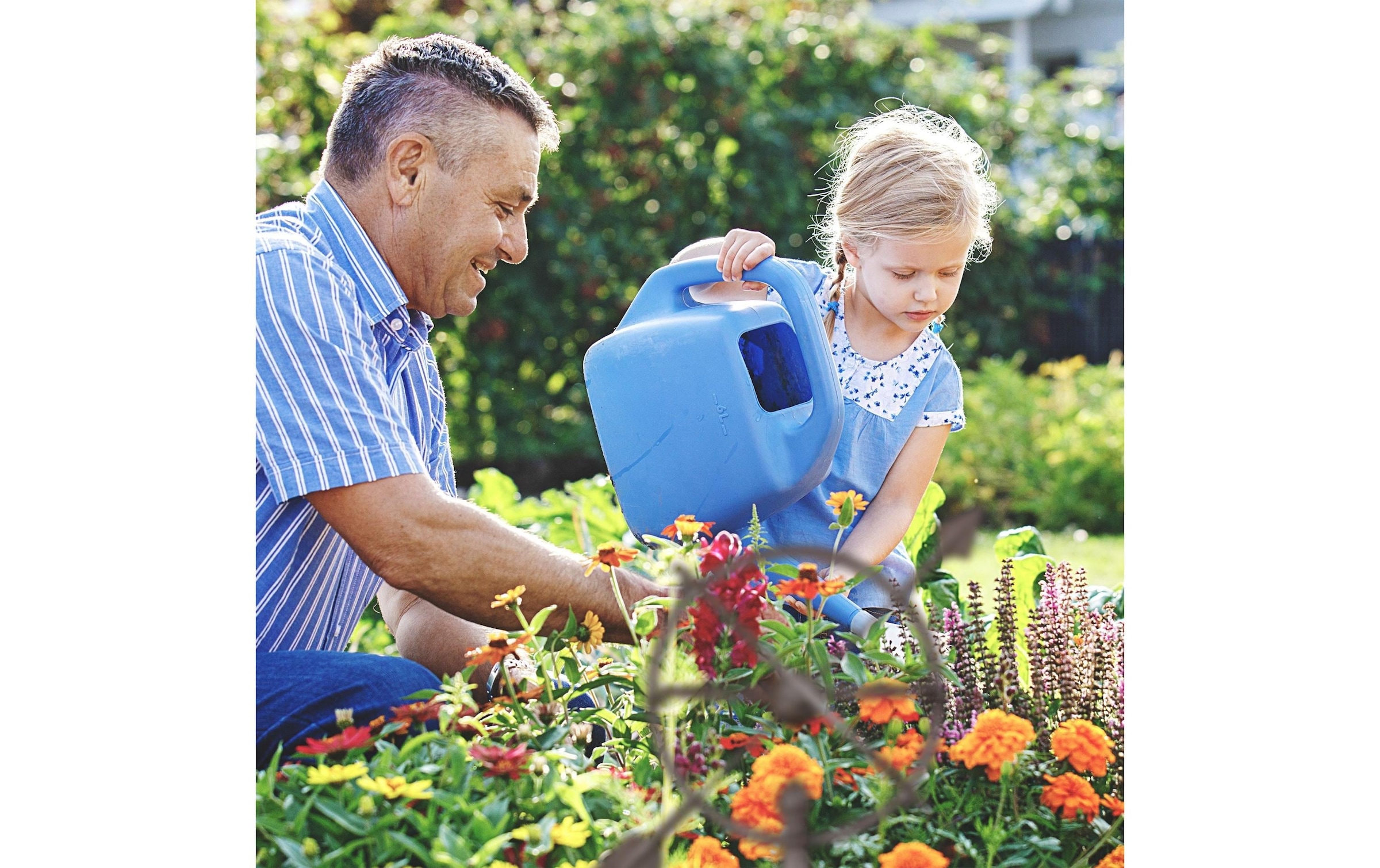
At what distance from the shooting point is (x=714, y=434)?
145 centimetres

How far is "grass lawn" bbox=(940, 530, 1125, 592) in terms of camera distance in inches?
160

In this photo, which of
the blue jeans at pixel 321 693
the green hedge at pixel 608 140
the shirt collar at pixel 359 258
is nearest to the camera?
the blue jeans at pixel 321 693

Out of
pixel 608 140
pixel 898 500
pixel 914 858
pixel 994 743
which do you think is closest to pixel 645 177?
pixel 608 140

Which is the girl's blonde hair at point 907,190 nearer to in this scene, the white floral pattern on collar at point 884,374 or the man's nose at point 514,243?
the white floral pattern on collar at point 884,374

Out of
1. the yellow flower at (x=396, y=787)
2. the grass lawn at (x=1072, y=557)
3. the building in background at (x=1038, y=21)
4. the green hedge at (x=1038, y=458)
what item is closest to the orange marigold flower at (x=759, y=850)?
the yellow flower at (x=396, y=787)

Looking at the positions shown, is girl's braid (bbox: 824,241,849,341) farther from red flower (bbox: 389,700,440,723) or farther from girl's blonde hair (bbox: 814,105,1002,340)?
red flower (bbox: 389,700,440,723)

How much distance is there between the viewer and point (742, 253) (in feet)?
4.97

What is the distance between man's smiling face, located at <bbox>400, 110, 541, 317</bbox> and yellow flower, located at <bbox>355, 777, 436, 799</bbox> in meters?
0.70

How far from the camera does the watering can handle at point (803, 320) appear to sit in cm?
146

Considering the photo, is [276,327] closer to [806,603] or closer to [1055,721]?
[806,603]

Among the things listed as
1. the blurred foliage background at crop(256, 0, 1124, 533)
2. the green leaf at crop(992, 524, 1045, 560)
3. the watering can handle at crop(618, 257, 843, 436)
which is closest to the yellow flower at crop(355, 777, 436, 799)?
the watering can handle at crop(618, 257, 843, 436)

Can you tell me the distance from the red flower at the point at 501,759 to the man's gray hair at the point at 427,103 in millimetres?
751
